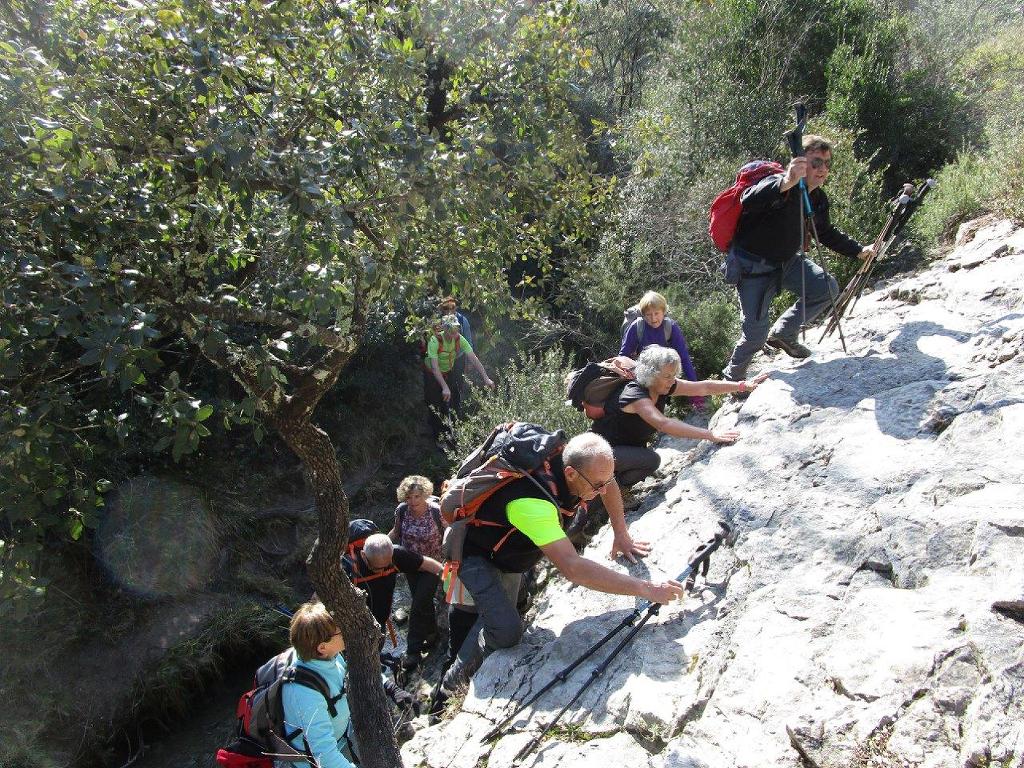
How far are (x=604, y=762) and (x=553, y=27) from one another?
14.3 ft

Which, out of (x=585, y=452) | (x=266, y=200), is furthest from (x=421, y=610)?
(x=266, y=200)

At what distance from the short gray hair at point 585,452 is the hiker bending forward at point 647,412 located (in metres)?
0.85

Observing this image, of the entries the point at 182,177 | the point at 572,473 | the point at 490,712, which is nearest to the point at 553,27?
the point at 182,177

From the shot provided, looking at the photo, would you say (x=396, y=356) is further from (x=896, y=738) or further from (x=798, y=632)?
(x=896, y=738)

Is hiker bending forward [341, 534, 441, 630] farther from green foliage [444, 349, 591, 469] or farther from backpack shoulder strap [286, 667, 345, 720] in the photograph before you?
backpack shoulder strap [286, 667, 345, 720]

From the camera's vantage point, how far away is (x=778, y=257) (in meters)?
5.98

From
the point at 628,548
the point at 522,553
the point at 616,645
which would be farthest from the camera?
the point at 628,548

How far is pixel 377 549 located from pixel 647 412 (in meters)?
2.49

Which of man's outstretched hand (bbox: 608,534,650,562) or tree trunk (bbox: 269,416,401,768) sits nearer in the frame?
tree trunk (bbox: 269,416,401,768)

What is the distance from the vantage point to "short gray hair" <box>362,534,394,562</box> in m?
6.39

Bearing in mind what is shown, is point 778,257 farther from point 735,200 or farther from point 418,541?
point 418,541

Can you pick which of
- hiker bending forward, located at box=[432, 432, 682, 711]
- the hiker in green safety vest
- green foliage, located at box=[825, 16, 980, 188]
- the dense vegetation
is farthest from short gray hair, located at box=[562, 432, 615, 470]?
green foliage, located at box=[825, 16, 980, 188]

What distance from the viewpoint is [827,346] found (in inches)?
255

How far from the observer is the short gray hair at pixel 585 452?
443 centimetres
